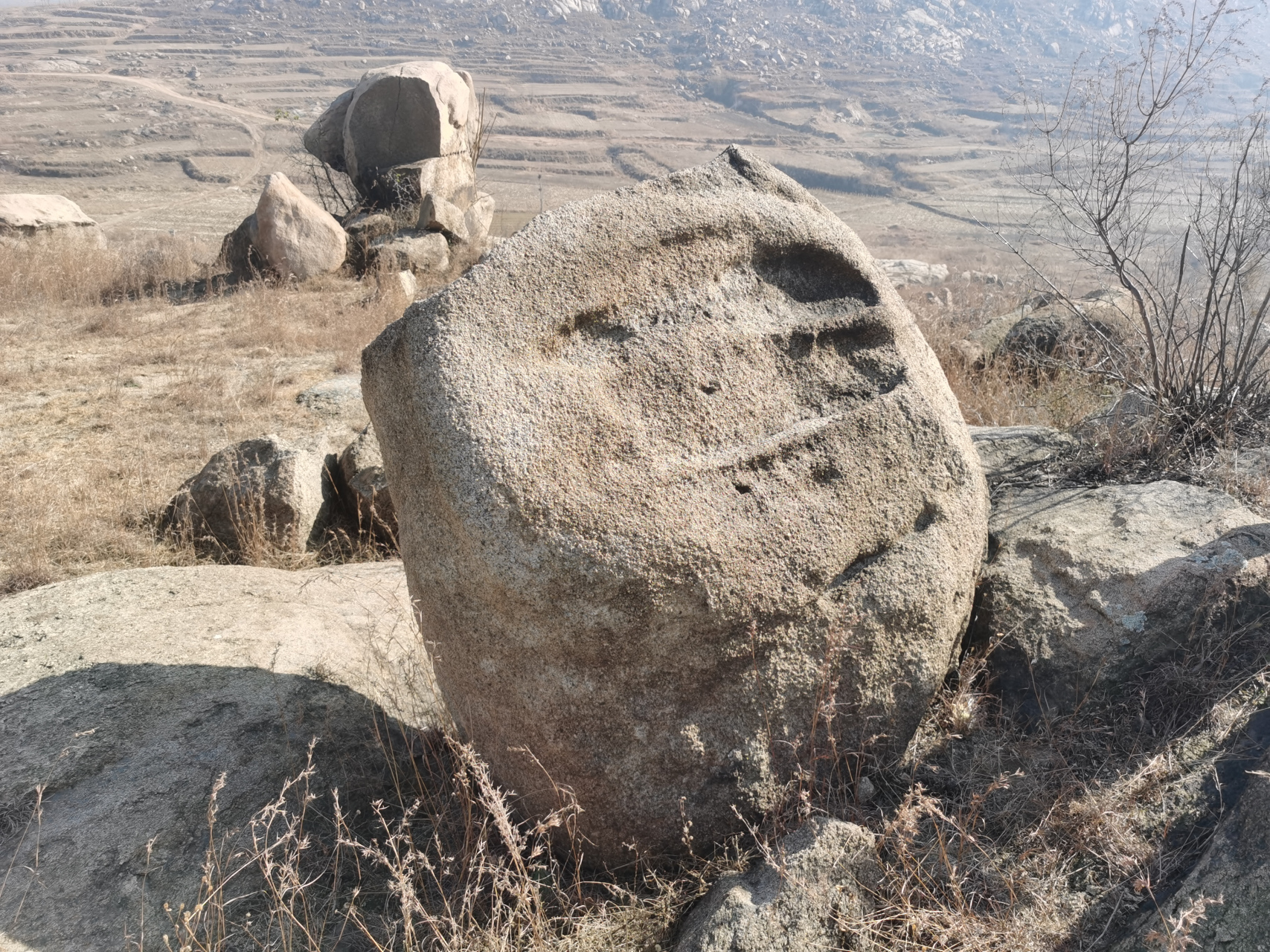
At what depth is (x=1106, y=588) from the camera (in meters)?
2.56

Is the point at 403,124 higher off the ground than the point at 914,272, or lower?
higher

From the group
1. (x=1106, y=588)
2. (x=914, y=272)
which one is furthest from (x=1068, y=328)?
(x=914, y=272)

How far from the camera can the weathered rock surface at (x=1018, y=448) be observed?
333 cm

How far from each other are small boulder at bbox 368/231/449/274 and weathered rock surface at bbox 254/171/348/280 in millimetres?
495

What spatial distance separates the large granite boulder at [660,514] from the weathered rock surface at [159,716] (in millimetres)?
748

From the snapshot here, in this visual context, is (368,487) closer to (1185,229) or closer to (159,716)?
(159,716)

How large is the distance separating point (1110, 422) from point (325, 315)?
669 centimetres

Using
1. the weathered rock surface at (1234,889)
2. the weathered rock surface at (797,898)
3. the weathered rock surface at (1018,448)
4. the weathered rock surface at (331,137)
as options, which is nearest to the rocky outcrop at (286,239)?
the weathered rock surface at (331,137)

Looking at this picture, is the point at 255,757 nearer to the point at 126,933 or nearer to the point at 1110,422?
the point at 126,933

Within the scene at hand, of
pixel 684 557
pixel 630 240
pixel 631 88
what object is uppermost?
pixel 630 240

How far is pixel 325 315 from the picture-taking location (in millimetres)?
8273

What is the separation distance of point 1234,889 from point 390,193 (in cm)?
1178

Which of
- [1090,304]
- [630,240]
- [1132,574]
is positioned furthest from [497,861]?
[1090,304]

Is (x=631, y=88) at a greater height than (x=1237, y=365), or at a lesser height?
lesser
